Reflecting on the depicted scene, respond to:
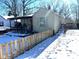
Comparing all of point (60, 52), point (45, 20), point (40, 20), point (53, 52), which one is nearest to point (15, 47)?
point (53, 52)

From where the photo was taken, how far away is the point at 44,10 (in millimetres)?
20516

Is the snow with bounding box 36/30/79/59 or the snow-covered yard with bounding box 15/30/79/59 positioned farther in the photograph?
the snow-covered yard with bounding box 15/30/79/59

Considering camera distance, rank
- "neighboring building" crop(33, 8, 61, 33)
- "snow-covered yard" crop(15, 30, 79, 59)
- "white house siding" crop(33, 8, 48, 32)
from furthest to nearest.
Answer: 1. "white house siding" crop(33, 8, 48, 32)
2. "neighboring building" crop(33, 8, 61, 33)
3. "snow-covered yard" crop(15, 30, 79, 59)

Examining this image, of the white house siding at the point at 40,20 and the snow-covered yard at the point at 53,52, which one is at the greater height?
the white house siding at the point at 40,20

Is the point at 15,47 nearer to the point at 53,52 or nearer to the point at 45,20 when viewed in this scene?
the point at 53,52

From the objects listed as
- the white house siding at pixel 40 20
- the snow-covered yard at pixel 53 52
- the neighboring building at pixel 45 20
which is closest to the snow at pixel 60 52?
the snow-covered yard at pixel 53 52

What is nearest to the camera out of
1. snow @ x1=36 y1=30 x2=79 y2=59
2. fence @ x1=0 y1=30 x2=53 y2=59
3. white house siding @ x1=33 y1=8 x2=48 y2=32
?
fence @ x1=0 y1=30 x2=53 y2=59

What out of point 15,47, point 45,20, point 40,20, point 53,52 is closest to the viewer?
point 15,47

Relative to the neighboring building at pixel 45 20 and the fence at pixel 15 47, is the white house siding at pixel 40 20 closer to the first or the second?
the neighboring building at pixel 45 20

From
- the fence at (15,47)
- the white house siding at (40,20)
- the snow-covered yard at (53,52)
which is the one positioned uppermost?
the white house siding at (40,20)

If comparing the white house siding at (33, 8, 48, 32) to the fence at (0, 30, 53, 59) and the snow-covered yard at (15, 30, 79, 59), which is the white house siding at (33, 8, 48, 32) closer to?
the snow-covered yard at (15, 30, 79, 59)

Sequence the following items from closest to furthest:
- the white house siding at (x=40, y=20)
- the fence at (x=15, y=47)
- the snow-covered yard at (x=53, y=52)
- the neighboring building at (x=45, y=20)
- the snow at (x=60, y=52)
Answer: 1. the fence at (x=15, y=47)
2. the snow at (x=60, y=52)
3. the snow-covered yard at (x=53, y=52)
4. the neighboring building at (x=45, y=20)
5. the white house siding at (x=40, y=20)

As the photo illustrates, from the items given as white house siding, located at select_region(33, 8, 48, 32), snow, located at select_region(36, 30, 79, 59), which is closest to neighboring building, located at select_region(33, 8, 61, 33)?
white house siding, located at select_region(33, 8, 48, 32)

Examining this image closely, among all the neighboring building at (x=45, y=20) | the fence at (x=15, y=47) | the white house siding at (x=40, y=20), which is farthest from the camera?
Answer: the white house siding at (x=40, y=20)
